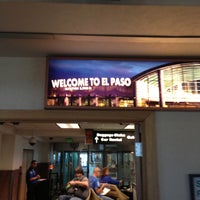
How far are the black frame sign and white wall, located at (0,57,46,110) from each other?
1.57m

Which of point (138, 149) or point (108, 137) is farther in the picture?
point (108, 137)

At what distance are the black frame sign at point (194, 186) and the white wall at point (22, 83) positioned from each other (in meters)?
1.57

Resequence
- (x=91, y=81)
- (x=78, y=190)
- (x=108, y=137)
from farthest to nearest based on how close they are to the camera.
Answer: (x=108, y=137) < (x=78, y=190) < (x=91, y=81)

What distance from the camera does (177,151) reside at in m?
2.62

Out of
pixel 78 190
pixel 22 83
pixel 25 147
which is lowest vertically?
pixel 78 190

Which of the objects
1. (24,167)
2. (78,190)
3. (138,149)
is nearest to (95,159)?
(24,167)

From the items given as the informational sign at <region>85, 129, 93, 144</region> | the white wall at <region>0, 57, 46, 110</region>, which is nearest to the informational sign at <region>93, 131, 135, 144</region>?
the informational sign at <region>85, 129, 93, 144</region>

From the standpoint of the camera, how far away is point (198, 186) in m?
2.53

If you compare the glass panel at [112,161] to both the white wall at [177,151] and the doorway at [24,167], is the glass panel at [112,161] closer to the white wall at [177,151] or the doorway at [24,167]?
the doorway at [24,167]

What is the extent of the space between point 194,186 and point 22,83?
75.6 inches

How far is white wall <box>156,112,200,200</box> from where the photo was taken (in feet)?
8.33

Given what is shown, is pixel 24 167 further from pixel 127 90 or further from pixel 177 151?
pixel 177 151

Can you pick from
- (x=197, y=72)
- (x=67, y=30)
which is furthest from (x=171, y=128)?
(x=67, y=30)

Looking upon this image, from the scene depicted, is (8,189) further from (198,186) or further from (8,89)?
(198,186)
